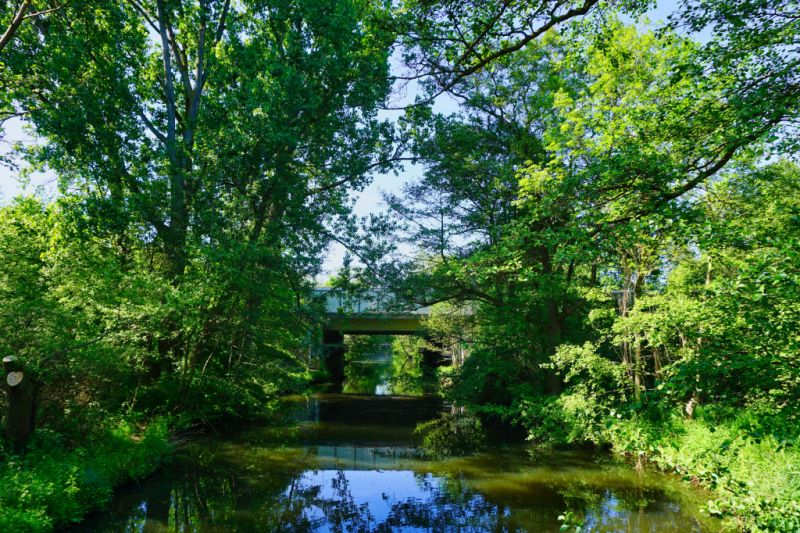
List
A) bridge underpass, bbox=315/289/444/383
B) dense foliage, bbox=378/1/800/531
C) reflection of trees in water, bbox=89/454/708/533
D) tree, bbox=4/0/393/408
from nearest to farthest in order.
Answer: dense foliage, bbox=378/1/800/531
reflection of trees in water, bbox=89/454/708/533
tree, bbox=4/0/393/408
bridge underpass, bbox=315/289/444/383

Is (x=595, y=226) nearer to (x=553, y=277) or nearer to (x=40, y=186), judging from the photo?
(x=553, y=277)

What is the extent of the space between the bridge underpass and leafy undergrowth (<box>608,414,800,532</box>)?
337 inches

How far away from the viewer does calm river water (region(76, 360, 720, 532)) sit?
27.3 ft

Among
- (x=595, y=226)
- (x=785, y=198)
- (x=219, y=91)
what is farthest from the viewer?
(x=219, y=91)

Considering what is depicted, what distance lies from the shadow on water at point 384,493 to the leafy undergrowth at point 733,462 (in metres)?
0.61

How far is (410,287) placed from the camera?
16.3m

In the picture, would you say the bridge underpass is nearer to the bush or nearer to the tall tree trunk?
the bush

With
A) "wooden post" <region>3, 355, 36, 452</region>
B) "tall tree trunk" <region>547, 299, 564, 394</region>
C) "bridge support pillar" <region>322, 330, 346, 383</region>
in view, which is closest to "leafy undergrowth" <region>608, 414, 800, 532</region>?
"tall tree trunk" <region>547, 299, 564, 394</region>

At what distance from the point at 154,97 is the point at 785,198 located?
19816 millimetres

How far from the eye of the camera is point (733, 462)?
28.6 ft

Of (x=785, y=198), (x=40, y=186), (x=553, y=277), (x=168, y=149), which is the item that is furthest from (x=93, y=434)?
(x=785, y=198)

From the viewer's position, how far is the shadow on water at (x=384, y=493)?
8344mm

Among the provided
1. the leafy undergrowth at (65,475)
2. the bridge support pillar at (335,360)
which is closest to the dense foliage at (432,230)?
the leafy undergrowth at (65,475)

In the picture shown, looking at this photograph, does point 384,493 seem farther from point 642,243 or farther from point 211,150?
point 211,150
